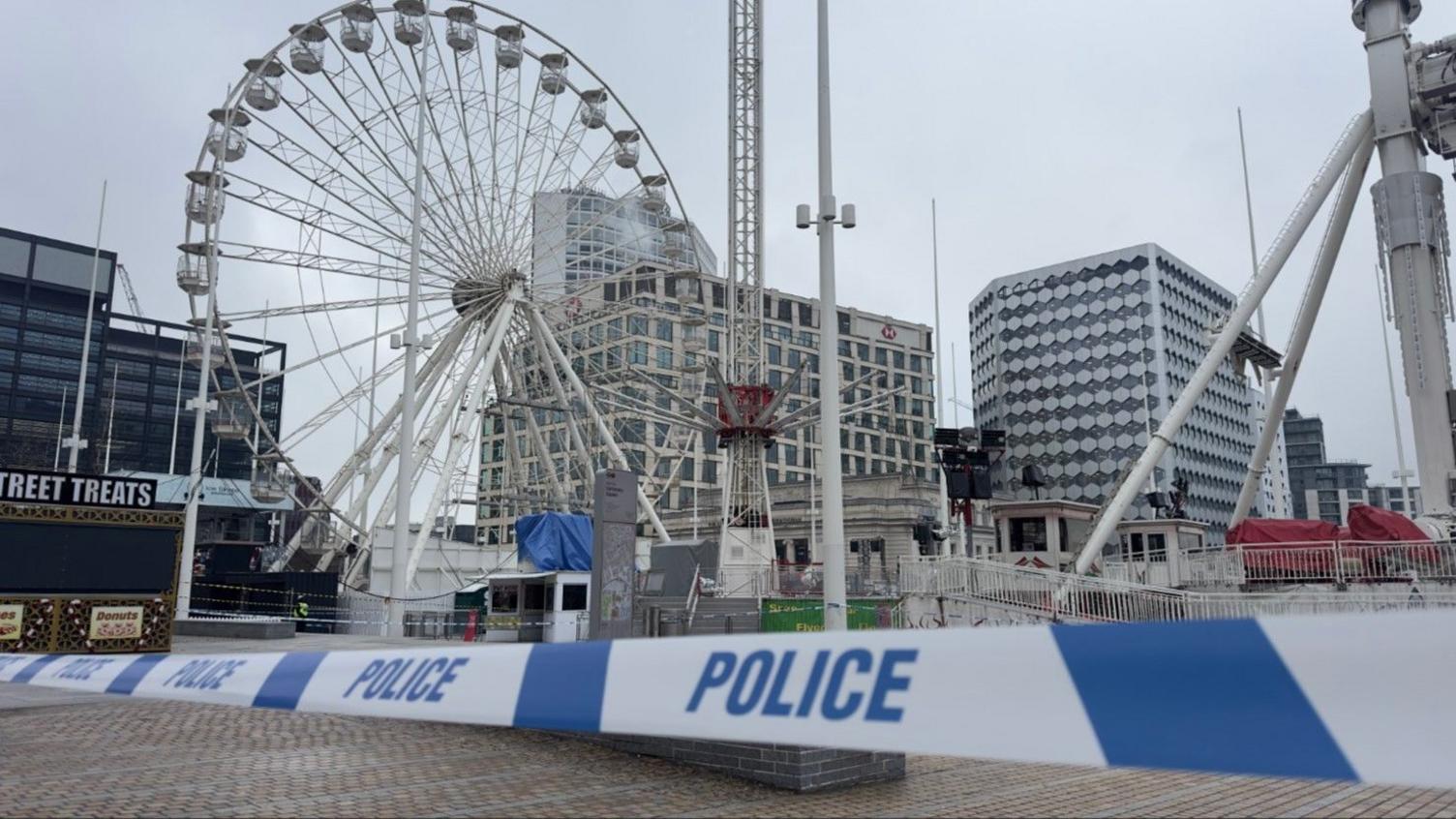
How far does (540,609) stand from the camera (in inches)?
950

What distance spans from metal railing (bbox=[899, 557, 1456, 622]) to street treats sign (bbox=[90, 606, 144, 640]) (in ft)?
52.5

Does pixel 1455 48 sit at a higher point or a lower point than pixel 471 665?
higher

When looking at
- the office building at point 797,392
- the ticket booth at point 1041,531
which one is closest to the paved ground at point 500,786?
the ticket booth at point 1041,531

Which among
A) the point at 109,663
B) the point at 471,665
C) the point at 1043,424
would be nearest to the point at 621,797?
the point at 471,665

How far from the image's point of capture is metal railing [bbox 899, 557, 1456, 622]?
1883 centimetres

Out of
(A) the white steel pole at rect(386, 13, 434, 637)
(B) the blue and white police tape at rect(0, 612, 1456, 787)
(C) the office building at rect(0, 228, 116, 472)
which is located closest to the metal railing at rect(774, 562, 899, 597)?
(A) the white steel pole at rect(386, 13, 434, 637)

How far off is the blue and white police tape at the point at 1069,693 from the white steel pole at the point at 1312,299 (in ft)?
96.7

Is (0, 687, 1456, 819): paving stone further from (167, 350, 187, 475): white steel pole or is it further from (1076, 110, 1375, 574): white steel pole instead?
(167, 350, 187, 475): white steel pole

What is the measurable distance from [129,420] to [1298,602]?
118356mm

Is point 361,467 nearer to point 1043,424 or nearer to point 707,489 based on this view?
point 707,489

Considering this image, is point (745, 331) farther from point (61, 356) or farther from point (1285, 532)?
point (61, 356)

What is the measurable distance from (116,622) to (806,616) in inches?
490

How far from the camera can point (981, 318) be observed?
433 feet

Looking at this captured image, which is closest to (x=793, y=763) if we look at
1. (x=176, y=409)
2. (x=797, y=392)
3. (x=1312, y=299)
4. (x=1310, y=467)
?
(x=1312, y=299)
